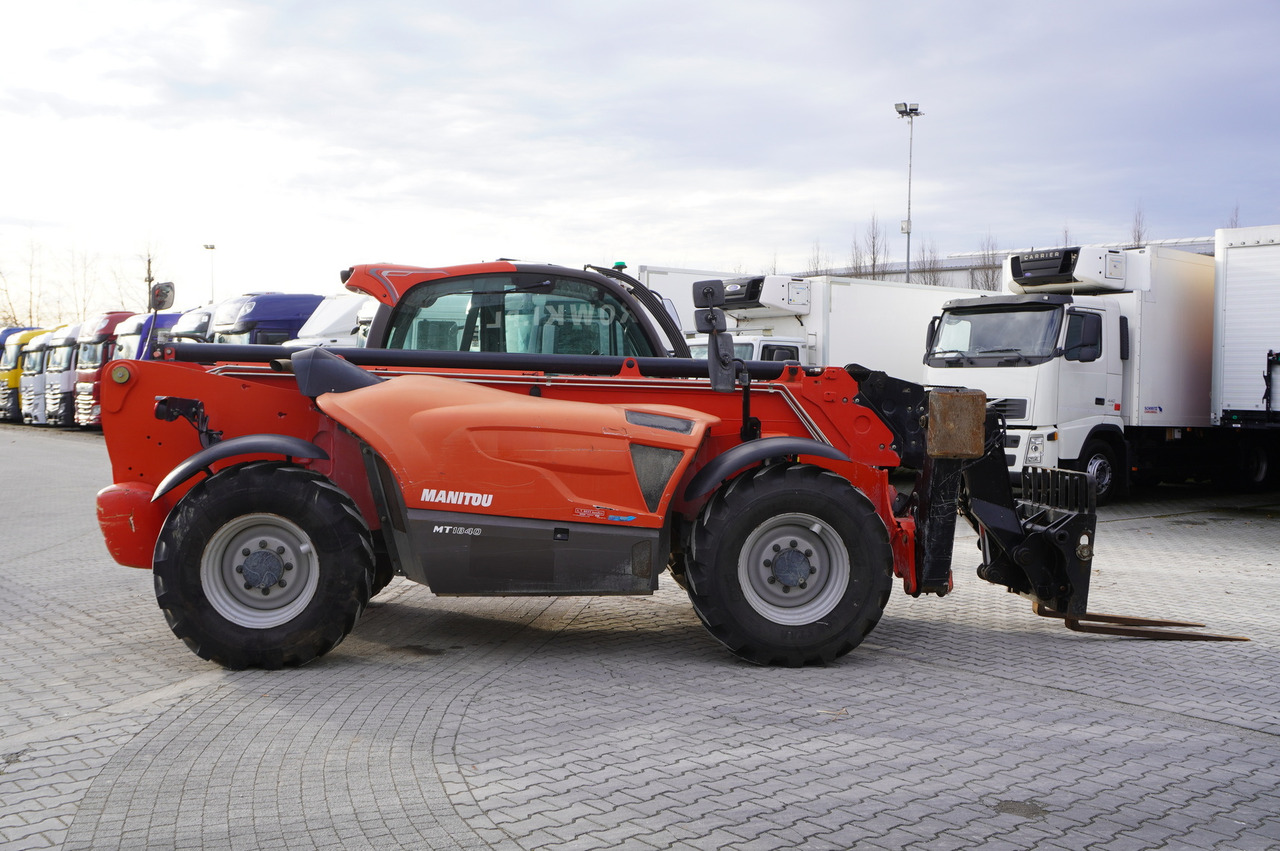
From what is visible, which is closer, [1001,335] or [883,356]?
[1001,335]

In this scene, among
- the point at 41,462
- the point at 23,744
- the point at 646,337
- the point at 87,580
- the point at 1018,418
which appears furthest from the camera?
the point at 41,462

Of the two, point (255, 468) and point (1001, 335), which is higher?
point (1001, 335)

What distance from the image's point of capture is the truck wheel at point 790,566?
627 centimetres

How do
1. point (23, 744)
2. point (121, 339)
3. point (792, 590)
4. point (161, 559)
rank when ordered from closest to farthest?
1. point (23, 744)
2. point (161, 559)
3. point (792, 590)
4. point (121, 339)

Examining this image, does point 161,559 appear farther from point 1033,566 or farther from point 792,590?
point 1033,566

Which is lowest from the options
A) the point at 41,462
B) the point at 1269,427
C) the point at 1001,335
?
the point at 41,462

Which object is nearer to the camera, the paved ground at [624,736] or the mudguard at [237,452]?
the paved ground at [624,736]

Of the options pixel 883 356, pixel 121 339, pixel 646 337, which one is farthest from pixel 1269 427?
pixel 121 339

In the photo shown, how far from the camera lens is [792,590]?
6.44 m

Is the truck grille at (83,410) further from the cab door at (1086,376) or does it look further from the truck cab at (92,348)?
the cab door at (1086,376)

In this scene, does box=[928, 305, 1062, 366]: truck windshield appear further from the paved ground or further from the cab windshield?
the cab windshield

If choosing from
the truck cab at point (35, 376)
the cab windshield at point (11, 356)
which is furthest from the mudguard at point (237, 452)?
the cab windshield at point (11, 356)

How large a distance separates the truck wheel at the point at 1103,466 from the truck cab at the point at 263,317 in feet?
47.4

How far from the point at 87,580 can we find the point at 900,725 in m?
6.92
